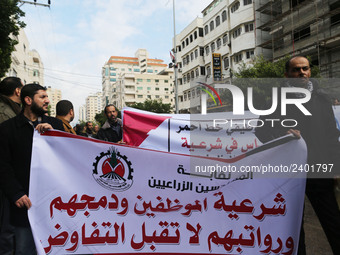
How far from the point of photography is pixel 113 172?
8.95 ft

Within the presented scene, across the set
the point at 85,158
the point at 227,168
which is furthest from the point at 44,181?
the point at 227,168

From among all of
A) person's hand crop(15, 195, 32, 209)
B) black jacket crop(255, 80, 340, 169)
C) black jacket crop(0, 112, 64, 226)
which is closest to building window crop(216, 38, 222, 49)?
black jacket crop(255, 80, 340, 169)

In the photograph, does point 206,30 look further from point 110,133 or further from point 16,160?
point 16,160

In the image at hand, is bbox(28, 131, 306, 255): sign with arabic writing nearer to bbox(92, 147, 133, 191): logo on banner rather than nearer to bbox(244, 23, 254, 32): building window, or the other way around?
bbox(92, 147, 133, 191): logo on banner

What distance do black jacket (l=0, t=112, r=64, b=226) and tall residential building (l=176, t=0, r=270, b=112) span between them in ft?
77.3

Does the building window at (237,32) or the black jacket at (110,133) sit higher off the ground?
the building window at (237,32)

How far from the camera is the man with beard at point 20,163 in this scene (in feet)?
8.05

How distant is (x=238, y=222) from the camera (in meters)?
2.64

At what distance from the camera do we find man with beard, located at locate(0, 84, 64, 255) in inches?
96.6

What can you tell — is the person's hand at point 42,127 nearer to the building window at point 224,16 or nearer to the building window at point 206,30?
the building window at point 224,16

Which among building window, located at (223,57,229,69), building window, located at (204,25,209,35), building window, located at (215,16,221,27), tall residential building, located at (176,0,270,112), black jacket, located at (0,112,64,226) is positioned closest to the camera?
black jacket, located at (0,112,64,226)

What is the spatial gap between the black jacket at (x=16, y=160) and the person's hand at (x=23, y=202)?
0.09 ft

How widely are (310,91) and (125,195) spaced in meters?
1.90

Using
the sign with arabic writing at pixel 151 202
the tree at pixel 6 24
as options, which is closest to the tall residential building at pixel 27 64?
the tree at pixel 6 24
